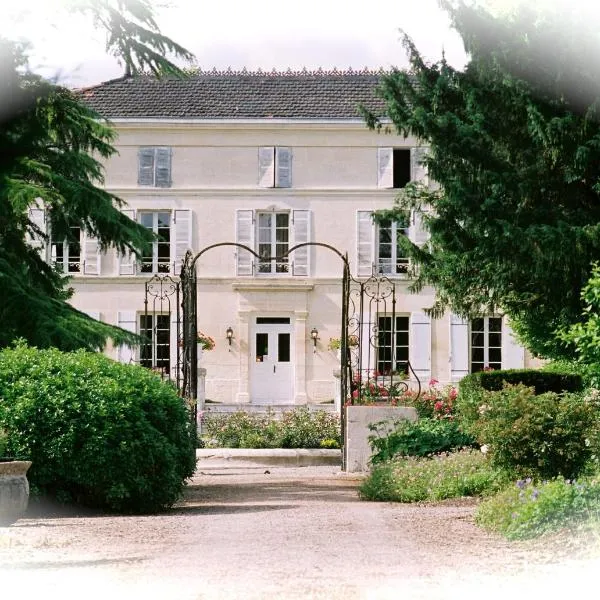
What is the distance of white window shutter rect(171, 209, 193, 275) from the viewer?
28.4 meters

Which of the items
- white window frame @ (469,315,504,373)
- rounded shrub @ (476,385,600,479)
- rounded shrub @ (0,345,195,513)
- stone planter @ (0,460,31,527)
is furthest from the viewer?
white window frame @ (469,315,504,373)

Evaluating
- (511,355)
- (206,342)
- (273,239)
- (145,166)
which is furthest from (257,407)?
(145,166)

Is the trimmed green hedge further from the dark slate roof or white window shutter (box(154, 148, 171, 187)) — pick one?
white window shutter (box(154, 148, 171, 187))

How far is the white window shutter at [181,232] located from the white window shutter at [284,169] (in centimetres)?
240

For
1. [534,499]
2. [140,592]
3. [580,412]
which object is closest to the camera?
[140,592]

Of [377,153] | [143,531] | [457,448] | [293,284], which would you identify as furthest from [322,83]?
[143,531]

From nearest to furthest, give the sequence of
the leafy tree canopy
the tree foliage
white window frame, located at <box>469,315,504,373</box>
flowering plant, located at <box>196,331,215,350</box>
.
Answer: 1. the leafy tree canopy
2. the tree foliage
3. flowering plant, located at <box>196,331,215,350</box>
4. white window frame, located at <box>469,315,504,373</box>

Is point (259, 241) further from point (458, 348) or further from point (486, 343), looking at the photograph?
point (486, 343)

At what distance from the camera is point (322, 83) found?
29422 mm

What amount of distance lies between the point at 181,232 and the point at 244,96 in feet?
12.8

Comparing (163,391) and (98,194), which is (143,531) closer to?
(163,391)

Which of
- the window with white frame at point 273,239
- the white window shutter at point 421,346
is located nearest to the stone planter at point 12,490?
the window with white frame at point 273,239

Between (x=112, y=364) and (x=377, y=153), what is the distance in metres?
19.5

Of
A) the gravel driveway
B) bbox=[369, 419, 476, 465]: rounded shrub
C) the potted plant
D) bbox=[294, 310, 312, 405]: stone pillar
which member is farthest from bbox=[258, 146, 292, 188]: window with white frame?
the potted plant
